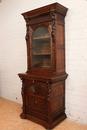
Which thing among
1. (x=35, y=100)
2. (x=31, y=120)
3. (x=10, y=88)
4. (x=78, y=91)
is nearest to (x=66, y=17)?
(x=78, y=91)

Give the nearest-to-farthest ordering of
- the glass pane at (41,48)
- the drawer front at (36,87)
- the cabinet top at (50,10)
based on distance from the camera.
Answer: the cabinet top at (50,10) < the drawer front at (36,87) < the glass pane at (41,48)

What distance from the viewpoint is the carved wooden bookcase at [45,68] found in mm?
2477

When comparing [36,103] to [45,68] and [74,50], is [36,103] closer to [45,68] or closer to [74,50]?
[45,68]

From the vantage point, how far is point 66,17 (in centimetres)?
272

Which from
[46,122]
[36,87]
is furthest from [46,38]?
[46,122]

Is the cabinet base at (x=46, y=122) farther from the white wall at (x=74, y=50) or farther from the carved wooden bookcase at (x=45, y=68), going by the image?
Result: the white wall at (x=74, y=50)

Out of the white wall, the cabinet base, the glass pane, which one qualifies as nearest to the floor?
the cabinet base

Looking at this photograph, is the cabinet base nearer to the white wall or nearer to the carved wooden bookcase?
the carved wooden bookcase

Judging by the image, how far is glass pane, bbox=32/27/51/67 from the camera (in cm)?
268

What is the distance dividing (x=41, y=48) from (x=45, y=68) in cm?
41

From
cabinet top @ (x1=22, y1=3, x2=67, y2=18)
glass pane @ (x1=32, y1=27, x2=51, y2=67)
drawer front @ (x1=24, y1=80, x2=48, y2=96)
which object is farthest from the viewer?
glass pane @ (x1=32, y1=27, x2=51, y2=67)

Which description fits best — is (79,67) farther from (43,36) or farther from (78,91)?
(43,36)

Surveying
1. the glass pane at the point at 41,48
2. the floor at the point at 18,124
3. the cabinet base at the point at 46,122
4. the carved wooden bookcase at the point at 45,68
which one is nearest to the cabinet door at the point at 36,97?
the carved wooden bookcase at the point at 45,68

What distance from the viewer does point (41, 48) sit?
283 cm
